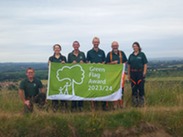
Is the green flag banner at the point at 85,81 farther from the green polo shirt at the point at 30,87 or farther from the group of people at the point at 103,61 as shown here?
the green polo shirt at the point at 30,87

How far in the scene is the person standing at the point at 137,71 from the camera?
10620 millimetres

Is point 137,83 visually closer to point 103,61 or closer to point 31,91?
point 103,61

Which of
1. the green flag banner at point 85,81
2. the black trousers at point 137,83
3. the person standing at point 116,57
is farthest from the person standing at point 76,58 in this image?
the black trousers at point 137,83

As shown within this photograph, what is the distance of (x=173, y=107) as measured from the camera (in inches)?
431

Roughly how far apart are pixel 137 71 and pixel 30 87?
3.52 meters

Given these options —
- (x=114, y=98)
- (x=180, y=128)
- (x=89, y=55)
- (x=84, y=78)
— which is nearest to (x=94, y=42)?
(x=89, y=55)

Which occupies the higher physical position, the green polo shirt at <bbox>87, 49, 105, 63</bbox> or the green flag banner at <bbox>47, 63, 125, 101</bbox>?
the green polo shirt at <bbox>87, 49, 105, 63</bbox>

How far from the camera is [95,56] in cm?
1072

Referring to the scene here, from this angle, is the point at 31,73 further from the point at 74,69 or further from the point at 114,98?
the point at 114,98

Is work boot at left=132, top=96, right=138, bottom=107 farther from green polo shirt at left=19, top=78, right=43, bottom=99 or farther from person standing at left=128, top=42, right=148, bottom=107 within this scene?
green polo shirt at left=19, top=78, right=43, bottom=99

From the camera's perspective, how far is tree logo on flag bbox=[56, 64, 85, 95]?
10617mm

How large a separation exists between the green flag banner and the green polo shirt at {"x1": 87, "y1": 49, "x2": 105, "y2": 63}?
0.55ft

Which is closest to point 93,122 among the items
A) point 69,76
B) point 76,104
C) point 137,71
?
point 76,104

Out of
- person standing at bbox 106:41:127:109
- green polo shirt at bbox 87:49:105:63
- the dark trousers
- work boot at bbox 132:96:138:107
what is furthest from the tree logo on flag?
work boot at bbox 132:96:138:107
